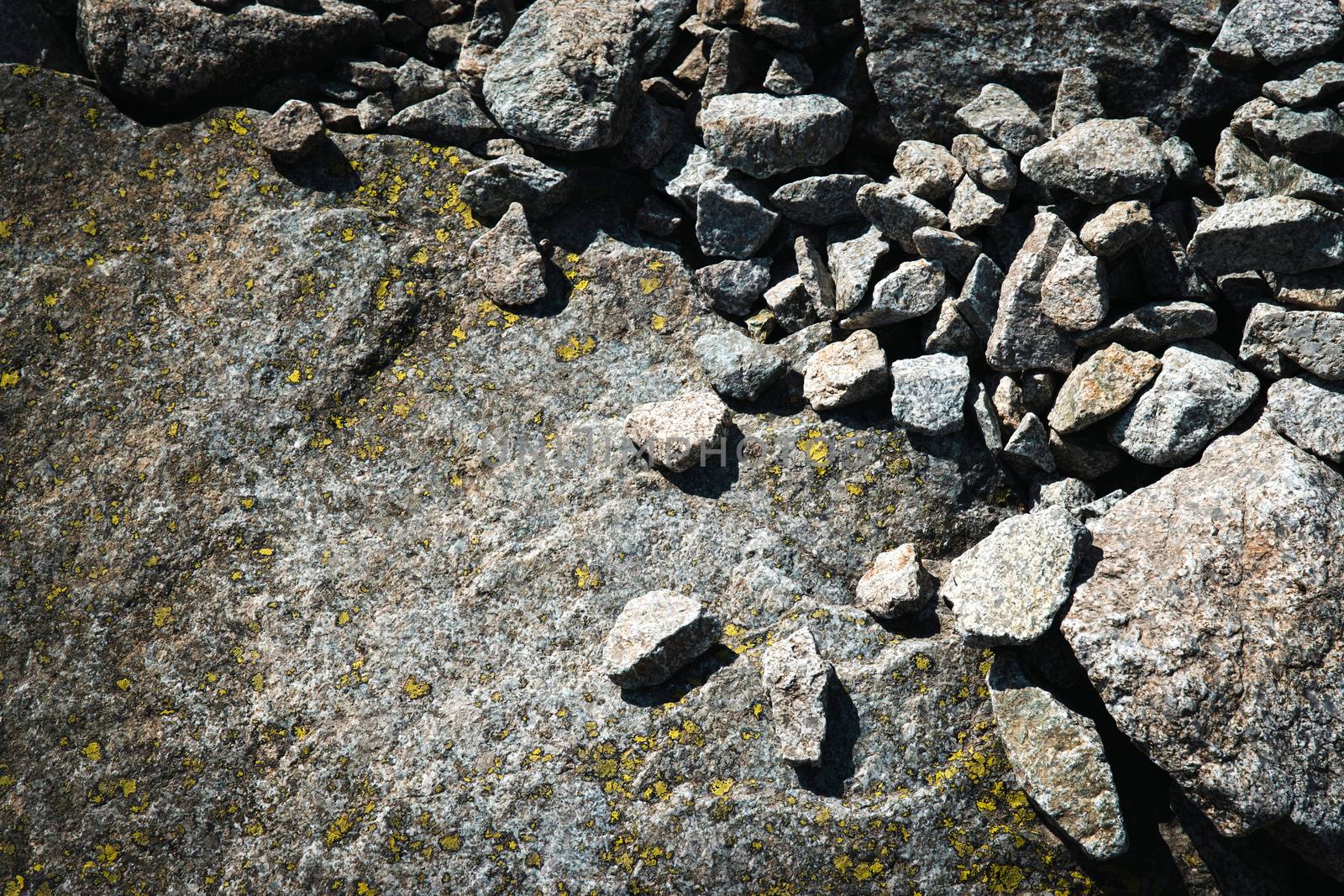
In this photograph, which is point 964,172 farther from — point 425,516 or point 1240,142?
point 425,516

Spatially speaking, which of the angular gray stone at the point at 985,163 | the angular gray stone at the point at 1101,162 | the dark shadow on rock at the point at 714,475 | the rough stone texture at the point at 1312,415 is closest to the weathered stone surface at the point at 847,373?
the dark shadow on rock at the point at 714,475

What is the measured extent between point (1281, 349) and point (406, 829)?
523 cm

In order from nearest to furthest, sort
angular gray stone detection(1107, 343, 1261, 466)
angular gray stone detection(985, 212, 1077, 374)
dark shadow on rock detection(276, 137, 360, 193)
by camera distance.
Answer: angular gray stone detection(1107, 343, 1261, 466) < angular gray stone detection(985, 212, 1077, 374) < dark shadow on rock detection(276, 137, 360, 193)

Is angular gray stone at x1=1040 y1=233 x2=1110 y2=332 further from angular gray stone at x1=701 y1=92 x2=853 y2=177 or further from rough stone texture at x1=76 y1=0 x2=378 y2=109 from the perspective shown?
rough stone texture at x1=76 y1=0 x2=378 y2=109

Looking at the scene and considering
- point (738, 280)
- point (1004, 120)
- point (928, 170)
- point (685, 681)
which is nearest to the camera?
point (685, 681)

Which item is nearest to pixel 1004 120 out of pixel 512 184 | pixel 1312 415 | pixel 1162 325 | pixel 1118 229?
pixel 1118 229

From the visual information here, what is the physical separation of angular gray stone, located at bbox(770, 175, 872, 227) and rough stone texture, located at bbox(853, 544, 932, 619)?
2.21 metres

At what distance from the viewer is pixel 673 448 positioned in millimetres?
5488

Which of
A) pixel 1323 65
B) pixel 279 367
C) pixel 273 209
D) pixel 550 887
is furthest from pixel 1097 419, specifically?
pixel 273 209

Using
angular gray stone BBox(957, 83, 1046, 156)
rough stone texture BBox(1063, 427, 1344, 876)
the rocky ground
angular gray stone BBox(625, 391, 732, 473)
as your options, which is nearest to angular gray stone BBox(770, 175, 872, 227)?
the rocky ground

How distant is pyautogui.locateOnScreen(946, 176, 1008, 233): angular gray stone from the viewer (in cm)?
558

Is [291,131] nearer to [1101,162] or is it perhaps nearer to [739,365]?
[739,365]

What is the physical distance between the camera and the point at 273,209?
6.21 m

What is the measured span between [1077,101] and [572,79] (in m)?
3.16
